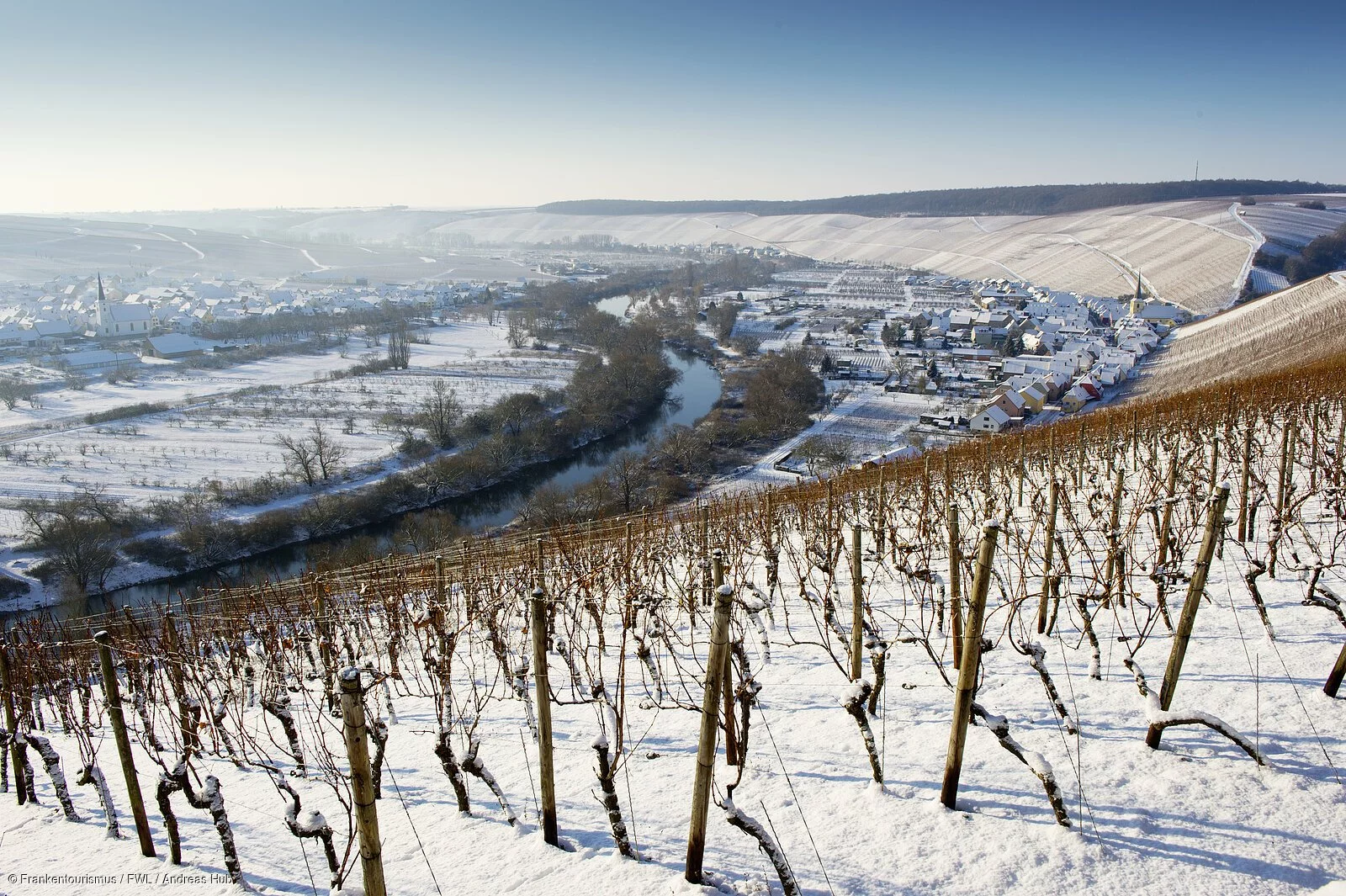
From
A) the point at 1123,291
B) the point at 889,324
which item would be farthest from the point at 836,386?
the point at 1123,291

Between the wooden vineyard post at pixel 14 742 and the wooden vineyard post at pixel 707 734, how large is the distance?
306 cm

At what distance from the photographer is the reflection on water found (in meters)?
13.7

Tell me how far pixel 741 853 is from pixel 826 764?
584mm

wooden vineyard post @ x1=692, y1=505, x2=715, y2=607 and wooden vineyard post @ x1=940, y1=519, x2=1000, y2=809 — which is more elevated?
wooden vineyard post @ x1=940, y1=519, x2=1000, y2=809

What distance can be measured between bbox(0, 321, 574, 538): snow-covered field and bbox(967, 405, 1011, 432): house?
14470 mm

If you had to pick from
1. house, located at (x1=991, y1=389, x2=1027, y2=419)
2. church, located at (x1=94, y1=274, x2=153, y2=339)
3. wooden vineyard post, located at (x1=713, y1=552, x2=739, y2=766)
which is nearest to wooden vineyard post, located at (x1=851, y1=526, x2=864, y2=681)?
wooden vineyard post, located at (x1=713, y1=552, x2=739, y2=766)

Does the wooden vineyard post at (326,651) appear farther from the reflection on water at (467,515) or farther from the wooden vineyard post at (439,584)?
the reflection on water at (467,515)

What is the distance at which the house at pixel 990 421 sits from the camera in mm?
20672

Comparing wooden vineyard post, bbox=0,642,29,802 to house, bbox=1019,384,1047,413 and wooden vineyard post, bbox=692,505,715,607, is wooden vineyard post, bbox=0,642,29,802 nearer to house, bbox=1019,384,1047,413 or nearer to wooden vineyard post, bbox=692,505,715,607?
wooden vineyard post, bbox=692,505,715,607

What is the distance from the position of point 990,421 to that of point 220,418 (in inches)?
911

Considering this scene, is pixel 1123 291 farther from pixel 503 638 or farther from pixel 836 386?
pixel 503 638

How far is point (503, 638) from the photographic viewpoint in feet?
15.1

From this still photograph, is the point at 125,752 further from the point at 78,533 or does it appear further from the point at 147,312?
the point at 147,312

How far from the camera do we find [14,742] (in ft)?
10.8
